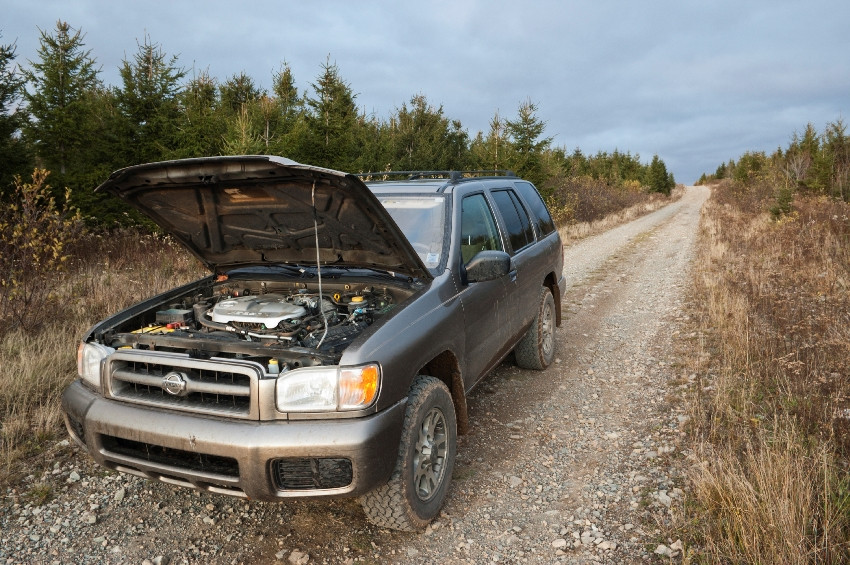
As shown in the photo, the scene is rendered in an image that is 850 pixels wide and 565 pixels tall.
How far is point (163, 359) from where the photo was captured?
2.53m

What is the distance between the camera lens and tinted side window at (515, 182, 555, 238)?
18.1 feet

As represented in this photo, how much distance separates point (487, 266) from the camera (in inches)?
133

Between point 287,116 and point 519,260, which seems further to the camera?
point 287,116

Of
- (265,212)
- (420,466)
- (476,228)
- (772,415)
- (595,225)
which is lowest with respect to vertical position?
(772,415)

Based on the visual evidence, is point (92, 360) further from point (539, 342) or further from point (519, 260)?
point (539, 342)

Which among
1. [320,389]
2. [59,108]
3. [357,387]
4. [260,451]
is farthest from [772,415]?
[59,108]

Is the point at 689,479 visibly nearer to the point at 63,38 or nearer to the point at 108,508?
the point at 108,508

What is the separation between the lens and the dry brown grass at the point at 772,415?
2.51m

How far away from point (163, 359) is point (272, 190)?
43.0 inches

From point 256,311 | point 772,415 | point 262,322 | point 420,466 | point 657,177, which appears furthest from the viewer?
point 657,177

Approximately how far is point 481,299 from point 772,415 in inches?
90.8

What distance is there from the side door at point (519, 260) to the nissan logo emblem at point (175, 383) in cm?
252

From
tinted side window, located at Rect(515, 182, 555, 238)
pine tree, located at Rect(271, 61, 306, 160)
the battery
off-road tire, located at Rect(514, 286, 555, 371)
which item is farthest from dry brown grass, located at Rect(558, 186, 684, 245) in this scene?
the battery

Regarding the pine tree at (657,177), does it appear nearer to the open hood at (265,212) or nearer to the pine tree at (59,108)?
the pine tree at (59,108)
